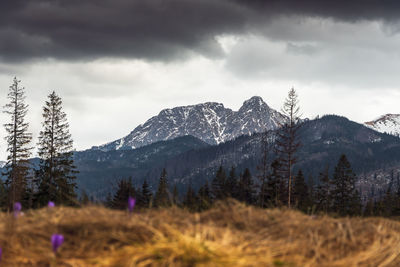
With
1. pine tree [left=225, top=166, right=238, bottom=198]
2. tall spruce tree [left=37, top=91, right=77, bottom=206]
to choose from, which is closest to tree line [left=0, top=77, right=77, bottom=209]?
tall spruce tree [left=37, top=91, right=77, bottom=206]

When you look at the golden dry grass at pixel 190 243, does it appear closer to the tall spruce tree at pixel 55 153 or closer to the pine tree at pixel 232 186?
the tall spruce tree at pixel 55 153

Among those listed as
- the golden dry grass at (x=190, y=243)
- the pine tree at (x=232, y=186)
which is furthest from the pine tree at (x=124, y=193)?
the pine tree at (x=232, y=186)

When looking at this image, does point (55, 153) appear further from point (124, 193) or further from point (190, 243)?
point (190, 243)

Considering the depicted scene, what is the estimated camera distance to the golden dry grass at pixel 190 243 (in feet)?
10.1

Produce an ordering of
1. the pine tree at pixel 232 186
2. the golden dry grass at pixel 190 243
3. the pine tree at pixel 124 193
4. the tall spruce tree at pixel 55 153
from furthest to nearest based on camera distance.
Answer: the pine tree at pixel 232 186 < the tall spruce tree at pixel 55 153 < the pine tree at pixel 124 193 < the golden dry grass at pixel 190 243

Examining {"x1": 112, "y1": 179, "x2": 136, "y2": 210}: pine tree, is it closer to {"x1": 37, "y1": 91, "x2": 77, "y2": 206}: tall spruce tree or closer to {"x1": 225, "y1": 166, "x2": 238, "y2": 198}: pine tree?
{"x1": 37, "y1": 91, "x2": 77, "y2": 206}: tall spruce tree

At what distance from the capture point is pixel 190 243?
10.5 feet

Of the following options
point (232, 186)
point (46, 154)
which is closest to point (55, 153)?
point (46, 154)

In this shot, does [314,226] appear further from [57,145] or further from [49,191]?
[57,145]

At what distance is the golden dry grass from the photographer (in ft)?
10.1

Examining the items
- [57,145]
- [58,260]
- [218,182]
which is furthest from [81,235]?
[218,182]

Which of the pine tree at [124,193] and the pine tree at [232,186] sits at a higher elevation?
the pine tree at [124,193]

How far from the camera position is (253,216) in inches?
179

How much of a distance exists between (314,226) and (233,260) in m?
1.58
